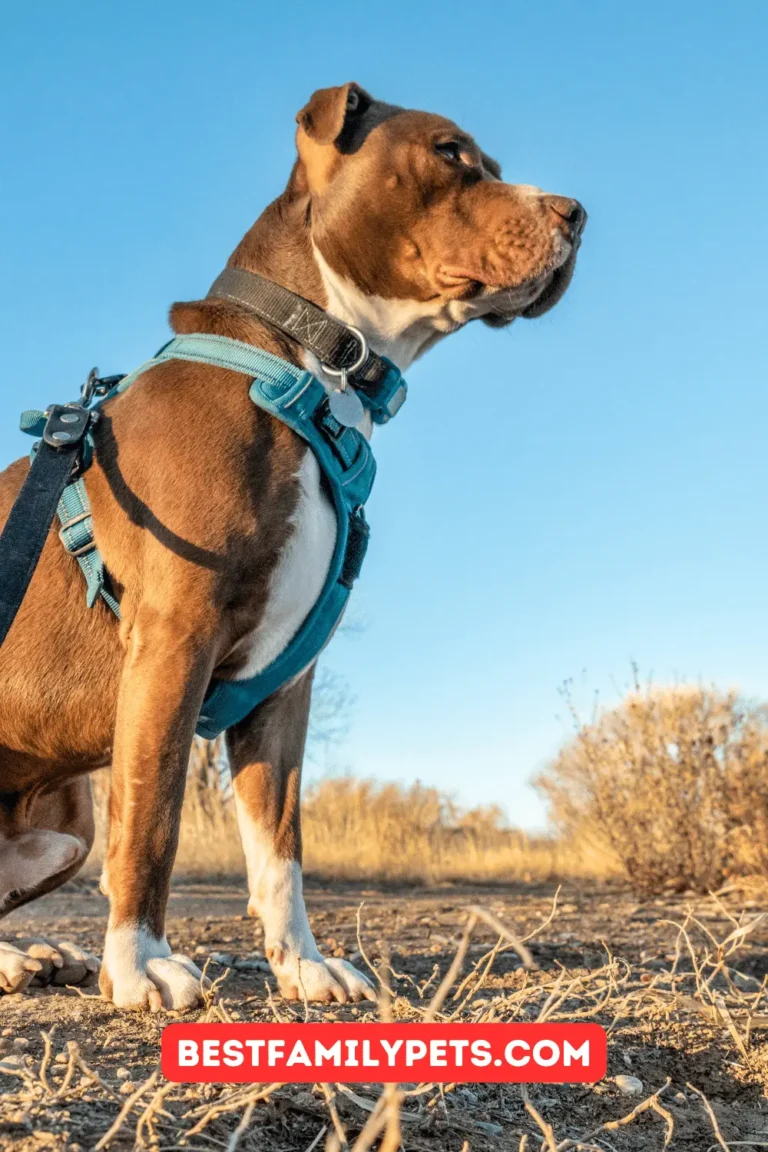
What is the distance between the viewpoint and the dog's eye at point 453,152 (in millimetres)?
3176

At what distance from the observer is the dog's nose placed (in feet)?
10.4

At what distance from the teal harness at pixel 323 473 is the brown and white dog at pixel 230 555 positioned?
0.13ft

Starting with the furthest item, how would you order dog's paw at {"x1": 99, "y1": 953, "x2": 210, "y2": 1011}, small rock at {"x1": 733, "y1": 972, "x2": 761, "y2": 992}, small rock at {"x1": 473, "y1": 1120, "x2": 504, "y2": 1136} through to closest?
small rock at {"x1": 733, "y1": 972, "x2": 761, "y2": 992} → dog's paw at {"x1": 99, "y1": 953, "x2": 210, "y2": 1011} → small rock at {"x1": 473, "y1": 1120, "x2": 504, "y2": 1136}

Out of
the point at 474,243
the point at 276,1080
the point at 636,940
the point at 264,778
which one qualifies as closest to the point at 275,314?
the point at 474,243

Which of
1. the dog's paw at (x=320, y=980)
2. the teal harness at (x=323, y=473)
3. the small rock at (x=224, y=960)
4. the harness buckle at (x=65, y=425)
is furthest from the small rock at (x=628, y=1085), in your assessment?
the harness buckle at (x=65, y=425)

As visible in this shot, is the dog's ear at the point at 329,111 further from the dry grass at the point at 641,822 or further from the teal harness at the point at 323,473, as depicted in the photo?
the dry grass at the point at 641,822

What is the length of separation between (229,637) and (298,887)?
29.7 inches

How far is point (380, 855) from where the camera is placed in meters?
12.5

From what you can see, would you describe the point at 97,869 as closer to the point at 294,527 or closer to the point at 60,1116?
the point at 294,527

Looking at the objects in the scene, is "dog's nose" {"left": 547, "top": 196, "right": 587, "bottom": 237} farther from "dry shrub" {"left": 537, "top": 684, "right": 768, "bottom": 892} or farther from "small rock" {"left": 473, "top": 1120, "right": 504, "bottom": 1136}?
"dry shrub" {"left": 537, "top": 684, "right": 768, "bottom": 892}

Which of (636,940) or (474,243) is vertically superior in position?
(474,243)

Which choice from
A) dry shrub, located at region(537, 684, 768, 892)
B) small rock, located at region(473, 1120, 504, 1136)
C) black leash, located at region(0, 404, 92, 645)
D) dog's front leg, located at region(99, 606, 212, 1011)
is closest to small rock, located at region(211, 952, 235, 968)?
dog's front leg, located at region(99, 606, 212, 1011)

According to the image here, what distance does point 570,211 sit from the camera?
3.20m

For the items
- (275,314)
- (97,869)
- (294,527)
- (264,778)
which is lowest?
(97,869)
